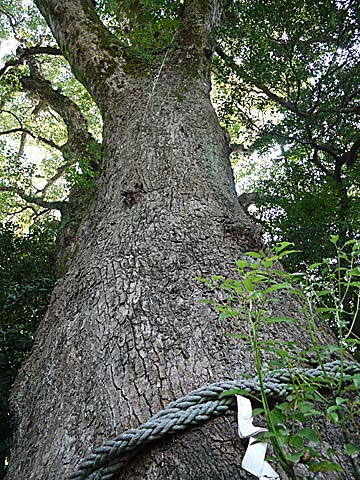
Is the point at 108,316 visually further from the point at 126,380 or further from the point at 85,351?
the point at 126,380

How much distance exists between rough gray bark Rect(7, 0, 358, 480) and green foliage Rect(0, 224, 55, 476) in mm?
864

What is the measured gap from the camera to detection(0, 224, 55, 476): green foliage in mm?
2766

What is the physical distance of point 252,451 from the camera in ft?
3.15

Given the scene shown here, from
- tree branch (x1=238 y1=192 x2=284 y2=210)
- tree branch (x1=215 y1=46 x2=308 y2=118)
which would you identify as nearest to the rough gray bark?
tree branch (x1=215 y1=46 x2=308 y2=118)

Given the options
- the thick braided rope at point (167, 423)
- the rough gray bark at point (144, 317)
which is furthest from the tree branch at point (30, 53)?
the thick braided rope at point (167, 423)

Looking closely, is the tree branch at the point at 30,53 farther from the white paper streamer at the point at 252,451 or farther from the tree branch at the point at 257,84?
the white paper streamer at the point at 252,451

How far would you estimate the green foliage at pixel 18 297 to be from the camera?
2.77 meters

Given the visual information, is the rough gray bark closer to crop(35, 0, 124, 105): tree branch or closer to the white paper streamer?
the white paper streamer

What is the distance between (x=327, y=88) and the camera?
456 cm

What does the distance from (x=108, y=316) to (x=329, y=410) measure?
3.32 ft

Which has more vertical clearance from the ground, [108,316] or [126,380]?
[108,316]

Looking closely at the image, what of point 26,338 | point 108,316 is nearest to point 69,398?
point 108,316

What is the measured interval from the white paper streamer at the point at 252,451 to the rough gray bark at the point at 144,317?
0.06 m

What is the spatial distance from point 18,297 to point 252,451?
268cm
